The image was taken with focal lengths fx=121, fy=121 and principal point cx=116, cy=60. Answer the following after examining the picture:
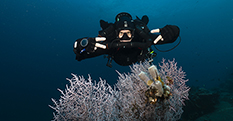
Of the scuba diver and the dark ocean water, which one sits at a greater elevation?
the dark ocean water

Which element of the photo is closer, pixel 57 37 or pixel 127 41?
pixel 127 41

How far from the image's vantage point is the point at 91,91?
3.43m

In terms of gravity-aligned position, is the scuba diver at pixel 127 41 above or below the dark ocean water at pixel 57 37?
below

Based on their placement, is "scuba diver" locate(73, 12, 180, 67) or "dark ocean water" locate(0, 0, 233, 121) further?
"dark ocean water" locate(0, 0, 233, 121)

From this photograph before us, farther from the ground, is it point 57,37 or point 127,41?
point 57,37

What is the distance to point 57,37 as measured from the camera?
A: 63781 millimetres

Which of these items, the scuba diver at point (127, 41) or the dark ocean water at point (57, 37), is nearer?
the scuba diver at point (127, 41)

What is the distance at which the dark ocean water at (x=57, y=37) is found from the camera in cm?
3875

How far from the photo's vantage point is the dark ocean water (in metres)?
38.8
